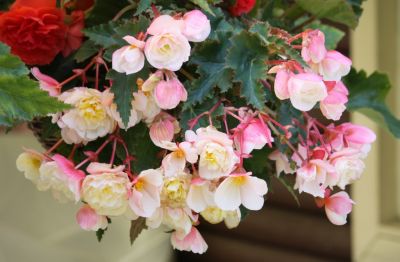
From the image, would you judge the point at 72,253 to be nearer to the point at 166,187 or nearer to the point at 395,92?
the point at 166,187

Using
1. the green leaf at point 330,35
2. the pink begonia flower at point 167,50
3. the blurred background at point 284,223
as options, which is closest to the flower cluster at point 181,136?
the pink begonia flower at point 167,50

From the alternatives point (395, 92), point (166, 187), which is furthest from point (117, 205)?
point (395, 92)

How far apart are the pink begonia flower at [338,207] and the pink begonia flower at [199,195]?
170 millimetres

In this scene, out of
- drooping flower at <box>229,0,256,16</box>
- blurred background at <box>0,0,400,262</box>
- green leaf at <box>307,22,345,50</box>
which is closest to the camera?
drooping flower at <box>229,0,256,16</box>

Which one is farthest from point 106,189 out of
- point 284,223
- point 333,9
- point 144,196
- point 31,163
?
point 284,223

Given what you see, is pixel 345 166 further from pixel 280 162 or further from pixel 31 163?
pixel 31 163

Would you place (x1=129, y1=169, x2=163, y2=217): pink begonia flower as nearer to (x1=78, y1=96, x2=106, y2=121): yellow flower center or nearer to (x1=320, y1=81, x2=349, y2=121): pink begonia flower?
(x1=78, y1=96, x2=106, y2=121): yellow flower center

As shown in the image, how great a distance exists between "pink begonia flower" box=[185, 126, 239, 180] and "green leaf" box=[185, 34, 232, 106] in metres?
0.06

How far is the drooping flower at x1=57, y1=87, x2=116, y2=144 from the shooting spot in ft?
2.09

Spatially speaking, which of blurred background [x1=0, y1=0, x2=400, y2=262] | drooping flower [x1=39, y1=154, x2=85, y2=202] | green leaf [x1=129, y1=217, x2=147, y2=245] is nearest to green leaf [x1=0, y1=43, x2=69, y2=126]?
drooping flower [x1=39, y1=154, x2=85, y2=202]

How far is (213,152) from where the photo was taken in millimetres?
567

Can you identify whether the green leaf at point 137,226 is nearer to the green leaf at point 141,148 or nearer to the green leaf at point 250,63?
the green leaf at point 141,148

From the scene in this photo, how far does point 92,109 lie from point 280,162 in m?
0.27

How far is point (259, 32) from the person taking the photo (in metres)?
0.63
